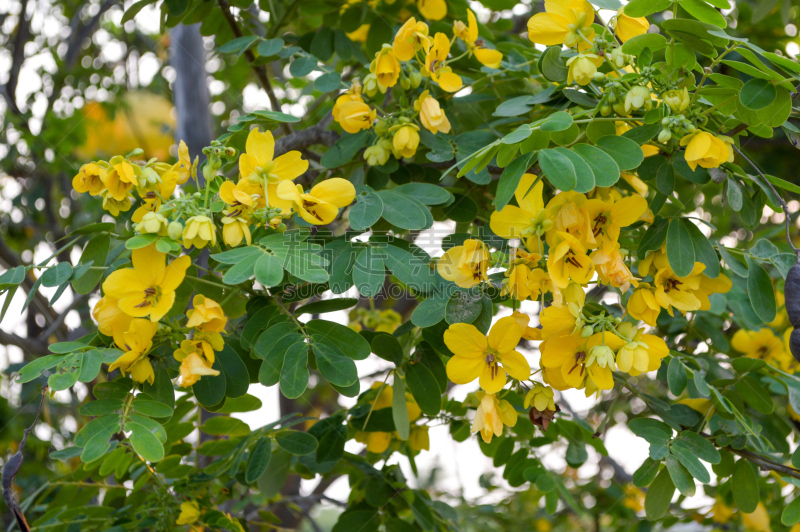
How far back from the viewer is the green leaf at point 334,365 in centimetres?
108

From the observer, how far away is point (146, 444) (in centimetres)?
97

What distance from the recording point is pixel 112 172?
1.09 meters

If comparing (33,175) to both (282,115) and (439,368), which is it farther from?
(439,368)

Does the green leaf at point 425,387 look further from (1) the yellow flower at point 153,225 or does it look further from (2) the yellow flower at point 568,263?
(1) the yellow flower at point 153,225

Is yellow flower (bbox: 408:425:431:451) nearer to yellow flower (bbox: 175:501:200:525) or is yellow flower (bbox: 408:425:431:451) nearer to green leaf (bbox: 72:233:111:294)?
yellow flower (bbox: 175:501:200:525)

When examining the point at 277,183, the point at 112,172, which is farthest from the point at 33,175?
Answer: the point at 277,183

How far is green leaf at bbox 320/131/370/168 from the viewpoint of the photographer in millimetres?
1393

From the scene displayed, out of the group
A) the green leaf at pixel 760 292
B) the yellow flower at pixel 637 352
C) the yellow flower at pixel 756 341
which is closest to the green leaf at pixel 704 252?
the green leaf at pixel 760 292

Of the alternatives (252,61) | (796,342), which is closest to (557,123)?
(796,342)

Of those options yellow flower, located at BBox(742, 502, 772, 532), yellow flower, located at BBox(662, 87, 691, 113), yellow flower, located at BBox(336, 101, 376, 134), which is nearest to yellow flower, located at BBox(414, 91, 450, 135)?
yellow flower, located at BBox(336, 101, 376, 134)

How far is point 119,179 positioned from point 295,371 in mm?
476

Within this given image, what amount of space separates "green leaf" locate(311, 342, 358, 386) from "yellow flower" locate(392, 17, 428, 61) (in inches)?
24.0

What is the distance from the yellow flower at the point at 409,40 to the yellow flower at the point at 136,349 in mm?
716

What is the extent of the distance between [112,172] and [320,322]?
46 cm
